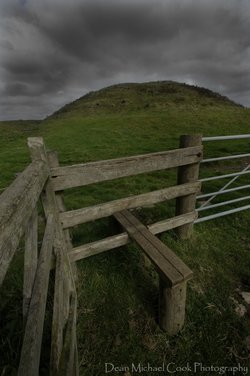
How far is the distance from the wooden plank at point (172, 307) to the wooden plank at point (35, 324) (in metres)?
1.46

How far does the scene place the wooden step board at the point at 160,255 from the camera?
256 cm

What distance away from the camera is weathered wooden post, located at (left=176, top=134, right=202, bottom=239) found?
366cm

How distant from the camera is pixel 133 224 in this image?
139 inches

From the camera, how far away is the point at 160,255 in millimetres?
2844

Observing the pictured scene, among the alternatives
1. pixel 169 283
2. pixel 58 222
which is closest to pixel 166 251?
pixel 169 283

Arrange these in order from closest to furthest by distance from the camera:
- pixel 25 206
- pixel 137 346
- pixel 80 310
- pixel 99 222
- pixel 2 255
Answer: pixel 2 255 < pixel 25 206 < pixel 137 346 < pixel 80 310 < pixel 99 222

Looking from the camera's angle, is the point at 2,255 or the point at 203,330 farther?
the point at 203,330

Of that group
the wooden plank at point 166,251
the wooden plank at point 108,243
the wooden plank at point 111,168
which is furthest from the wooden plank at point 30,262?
the wooden plank at point 166,251

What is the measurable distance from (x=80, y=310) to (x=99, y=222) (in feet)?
7.41

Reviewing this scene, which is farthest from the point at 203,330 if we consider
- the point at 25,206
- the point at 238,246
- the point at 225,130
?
the point at 225,130

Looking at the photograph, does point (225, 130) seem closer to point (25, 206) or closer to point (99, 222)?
point (99, 222)

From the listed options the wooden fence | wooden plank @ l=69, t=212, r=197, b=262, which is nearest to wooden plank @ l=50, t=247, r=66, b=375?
the wooden fence

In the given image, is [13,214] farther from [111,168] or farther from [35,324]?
[111,168]

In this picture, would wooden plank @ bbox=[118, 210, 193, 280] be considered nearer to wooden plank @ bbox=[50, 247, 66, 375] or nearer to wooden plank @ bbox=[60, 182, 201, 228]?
wooden plank @ bbox=[60, 182, 201, 228]
